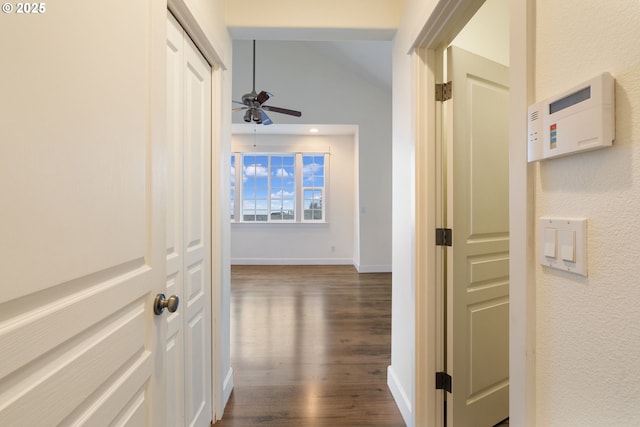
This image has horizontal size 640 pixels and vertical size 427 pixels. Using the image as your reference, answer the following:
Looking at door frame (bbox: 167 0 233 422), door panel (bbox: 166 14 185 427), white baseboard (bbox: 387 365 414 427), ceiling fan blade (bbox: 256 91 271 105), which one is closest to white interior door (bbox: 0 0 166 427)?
door panel (bbox: 166 14 185 427)

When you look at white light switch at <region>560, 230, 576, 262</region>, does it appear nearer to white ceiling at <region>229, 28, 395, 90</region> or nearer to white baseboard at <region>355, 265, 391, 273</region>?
white ceiling at <region>229, 28, 395, 90</region>

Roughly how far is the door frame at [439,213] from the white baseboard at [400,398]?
11cm

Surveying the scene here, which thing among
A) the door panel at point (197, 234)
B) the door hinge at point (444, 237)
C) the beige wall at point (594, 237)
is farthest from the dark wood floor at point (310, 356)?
the beige wall at point (594, 237)

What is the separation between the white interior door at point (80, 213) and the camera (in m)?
0.47

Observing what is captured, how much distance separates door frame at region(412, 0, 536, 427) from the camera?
75 centimetres

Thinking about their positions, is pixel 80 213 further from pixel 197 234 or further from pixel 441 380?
pixel 441 380

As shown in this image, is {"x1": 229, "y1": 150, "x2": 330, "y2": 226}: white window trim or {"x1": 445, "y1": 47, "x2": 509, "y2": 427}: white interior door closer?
{"x1": 445, "y1": 47, "x2": 509, "y2": 427}: white interior door

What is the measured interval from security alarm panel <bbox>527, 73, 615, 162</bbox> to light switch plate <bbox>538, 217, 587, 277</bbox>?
0.16 meters

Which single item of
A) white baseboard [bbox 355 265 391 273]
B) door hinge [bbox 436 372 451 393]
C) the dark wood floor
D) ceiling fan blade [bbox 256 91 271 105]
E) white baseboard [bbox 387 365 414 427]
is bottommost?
the dark wood floor

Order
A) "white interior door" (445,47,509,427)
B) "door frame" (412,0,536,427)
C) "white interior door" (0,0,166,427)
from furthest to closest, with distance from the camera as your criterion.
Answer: "white interior door" (445,47,509,427), "door frame" (412,0,536,427), "white interior door" (0,0,166,427)

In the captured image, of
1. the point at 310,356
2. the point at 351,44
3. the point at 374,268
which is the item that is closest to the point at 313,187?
the point at 374,268

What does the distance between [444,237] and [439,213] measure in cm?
13

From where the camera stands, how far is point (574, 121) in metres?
0.61

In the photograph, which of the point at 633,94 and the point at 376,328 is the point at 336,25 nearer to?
the point at 633,94
